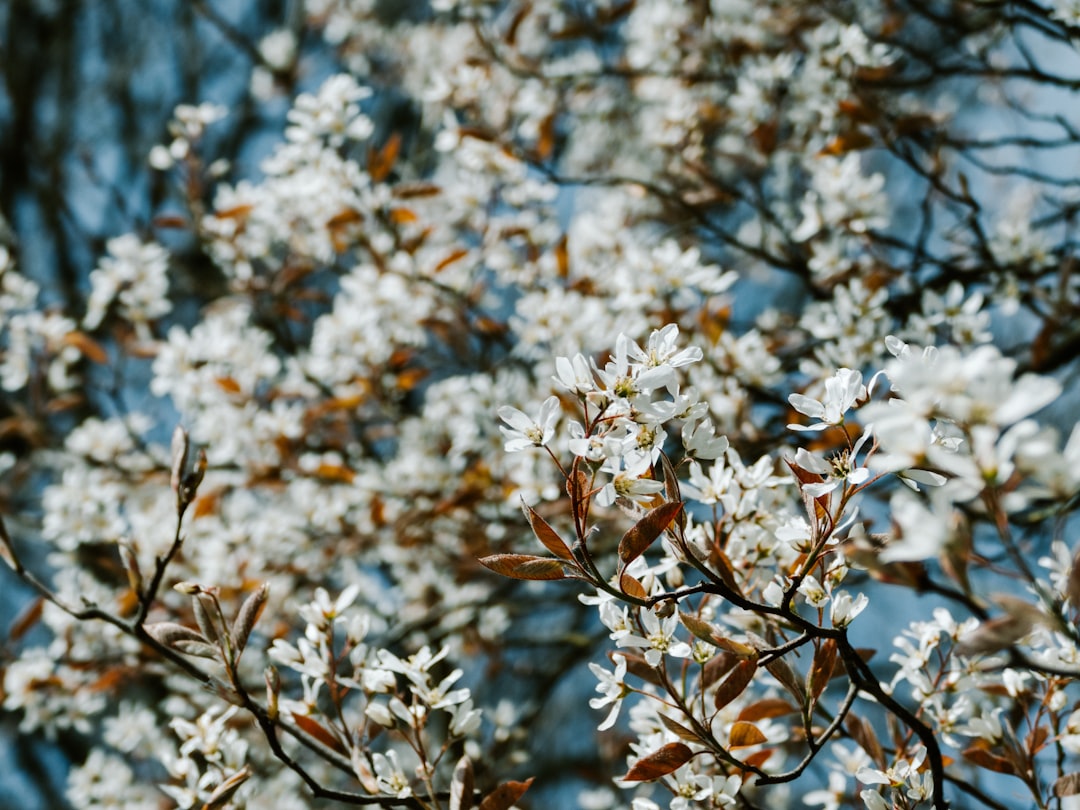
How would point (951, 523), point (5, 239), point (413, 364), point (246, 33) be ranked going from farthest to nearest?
point (246, 33), point (5, 239), point (413, 364), point (951, 523)

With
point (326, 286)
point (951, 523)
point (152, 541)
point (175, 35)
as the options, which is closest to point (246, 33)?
point (175, 35)

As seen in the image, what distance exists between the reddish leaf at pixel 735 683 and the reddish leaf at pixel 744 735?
56mm

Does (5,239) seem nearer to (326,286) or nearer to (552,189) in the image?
(326,286)

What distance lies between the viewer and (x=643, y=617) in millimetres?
766

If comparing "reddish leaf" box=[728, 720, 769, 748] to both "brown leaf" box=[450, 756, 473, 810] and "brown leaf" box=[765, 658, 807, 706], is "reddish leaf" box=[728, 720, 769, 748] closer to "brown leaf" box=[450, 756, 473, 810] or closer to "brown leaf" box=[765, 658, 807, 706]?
"brown leaf" box=[765, 658, 807, 706]

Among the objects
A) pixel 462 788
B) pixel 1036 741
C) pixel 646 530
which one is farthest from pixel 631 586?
pixel 1036 741

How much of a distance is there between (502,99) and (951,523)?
81.6 inches

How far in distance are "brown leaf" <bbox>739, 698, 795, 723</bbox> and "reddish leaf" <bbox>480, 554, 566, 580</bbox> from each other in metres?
0.36

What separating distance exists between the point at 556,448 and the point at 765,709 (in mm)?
747

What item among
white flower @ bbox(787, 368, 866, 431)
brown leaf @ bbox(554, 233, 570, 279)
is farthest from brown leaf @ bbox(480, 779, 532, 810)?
brown leaf @ bbox(554, 233, 570, 279)

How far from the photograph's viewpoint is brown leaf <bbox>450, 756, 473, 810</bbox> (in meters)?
0.79

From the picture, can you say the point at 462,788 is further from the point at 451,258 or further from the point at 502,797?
the point at 451,258

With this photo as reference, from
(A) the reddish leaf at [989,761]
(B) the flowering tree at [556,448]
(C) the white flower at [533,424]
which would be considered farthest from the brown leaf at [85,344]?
(A) the reddish leaf at [989,761]

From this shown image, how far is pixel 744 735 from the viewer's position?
2.62 feet
